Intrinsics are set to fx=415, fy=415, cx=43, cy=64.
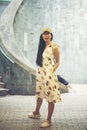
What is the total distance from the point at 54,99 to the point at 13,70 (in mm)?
4270

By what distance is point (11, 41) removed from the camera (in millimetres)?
12398

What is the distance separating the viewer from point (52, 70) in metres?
7.64

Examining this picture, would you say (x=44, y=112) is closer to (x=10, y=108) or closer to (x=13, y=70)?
(x=10, y=108)

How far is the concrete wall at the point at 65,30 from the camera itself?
14.8 meters

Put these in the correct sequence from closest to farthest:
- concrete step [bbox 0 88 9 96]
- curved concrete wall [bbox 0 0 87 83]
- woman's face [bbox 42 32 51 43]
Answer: woman's face [bbox 42 32 51 43] < concrete step [bbox 0 88 9 96] < curved concrete wall [bbox 0 0 87 83]

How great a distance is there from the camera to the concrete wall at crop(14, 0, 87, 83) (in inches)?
584

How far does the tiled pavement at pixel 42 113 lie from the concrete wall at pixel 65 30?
10.9ft

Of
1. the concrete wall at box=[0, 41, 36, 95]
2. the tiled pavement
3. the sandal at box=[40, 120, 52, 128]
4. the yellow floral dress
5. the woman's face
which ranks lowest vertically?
the tiled pavement

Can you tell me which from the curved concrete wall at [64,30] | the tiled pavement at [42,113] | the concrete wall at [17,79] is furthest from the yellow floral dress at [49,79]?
the curved concrete wall at [64,30]

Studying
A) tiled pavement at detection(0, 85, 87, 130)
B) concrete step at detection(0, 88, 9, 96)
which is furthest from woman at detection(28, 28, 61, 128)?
concrete step at detection(0, 88, 9, 96)

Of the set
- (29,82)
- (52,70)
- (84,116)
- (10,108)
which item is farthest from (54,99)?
(29,82)

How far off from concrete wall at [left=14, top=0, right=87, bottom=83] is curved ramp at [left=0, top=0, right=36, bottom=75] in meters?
→ 1.04

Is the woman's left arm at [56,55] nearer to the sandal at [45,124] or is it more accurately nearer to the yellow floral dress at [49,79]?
the yellow floral dress at [49,79]

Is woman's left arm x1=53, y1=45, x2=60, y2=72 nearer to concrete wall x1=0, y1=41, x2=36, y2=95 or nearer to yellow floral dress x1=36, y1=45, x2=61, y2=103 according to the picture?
yellow floral dress x1=36, y1=45, x2=61, y2=103
